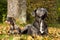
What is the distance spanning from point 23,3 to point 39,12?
6.02 meters

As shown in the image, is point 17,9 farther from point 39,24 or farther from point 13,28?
point 39,24

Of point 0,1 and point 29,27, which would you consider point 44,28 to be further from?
point 0,1

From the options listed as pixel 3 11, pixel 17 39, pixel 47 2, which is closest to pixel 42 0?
pixel 47 2

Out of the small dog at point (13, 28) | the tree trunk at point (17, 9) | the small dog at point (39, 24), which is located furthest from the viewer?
the tree trunk at point (17, 9)

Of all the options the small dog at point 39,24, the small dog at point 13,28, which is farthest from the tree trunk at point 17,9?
the small dog at point 39,24

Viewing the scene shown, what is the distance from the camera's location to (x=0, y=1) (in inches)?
814

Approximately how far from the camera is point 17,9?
1495cm

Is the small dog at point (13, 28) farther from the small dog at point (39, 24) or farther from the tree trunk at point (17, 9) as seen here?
the tree trunk at point (17, 9)

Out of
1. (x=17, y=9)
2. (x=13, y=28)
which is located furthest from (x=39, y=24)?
(x=17, y=9)

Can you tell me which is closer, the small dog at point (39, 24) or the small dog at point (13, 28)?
the small dog at point (39, 24)

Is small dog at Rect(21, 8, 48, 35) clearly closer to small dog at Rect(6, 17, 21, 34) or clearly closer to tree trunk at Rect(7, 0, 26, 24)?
small dog at Rect(6, 17, 21, 34)

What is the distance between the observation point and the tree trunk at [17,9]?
14.7m

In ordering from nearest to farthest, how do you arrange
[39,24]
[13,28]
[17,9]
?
[39,24] → [13,28] → [17,9]

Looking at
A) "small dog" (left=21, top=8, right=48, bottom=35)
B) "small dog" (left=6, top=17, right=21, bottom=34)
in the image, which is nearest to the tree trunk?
"small dog" (left=6, top=17, right=21, bottom=34)
